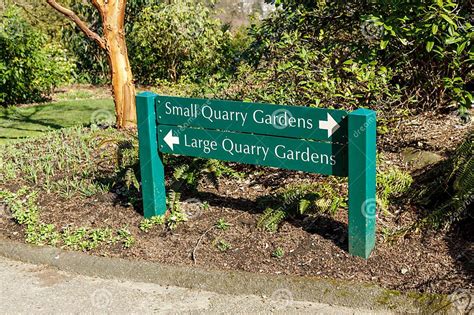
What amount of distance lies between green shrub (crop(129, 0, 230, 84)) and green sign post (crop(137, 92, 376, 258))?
9411 mm

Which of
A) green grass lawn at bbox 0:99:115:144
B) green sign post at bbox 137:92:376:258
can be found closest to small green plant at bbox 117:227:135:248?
green sign post at bbox 137:92:376:258

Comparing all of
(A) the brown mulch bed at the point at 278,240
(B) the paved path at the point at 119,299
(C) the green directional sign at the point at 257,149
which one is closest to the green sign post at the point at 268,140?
(C) the green directional sign at the point at 257,149

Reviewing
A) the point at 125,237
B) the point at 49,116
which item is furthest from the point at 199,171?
the point at 49,116

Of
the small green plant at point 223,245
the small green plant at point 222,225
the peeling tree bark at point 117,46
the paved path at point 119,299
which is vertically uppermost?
the peeling tree bark at point 117,46

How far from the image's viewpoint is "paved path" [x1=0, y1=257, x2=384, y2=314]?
14.1ft

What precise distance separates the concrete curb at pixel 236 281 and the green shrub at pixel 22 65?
7.98m

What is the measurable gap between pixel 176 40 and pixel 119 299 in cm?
1134

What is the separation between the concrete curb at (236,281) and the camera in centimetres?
410

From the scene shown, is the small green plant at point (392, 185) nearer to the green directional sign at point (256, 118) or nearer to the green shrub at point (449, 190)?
the green shrub at point (449, 190)

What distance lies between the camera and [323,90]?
6.09m

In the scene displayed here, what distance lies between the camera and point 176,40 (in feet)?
49.8

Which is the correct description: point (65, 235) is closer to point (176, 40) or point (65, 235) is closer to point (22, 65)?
point (22, 65)

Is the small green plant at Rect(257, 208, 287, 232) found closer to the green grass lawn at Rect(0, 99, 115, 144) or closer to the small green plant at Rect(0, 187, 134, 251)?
the small green plant at Rect(0, 187, 134, 251)

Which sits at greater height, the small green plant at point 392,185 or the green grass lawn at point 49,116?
the green grass lawn at point 49,116
